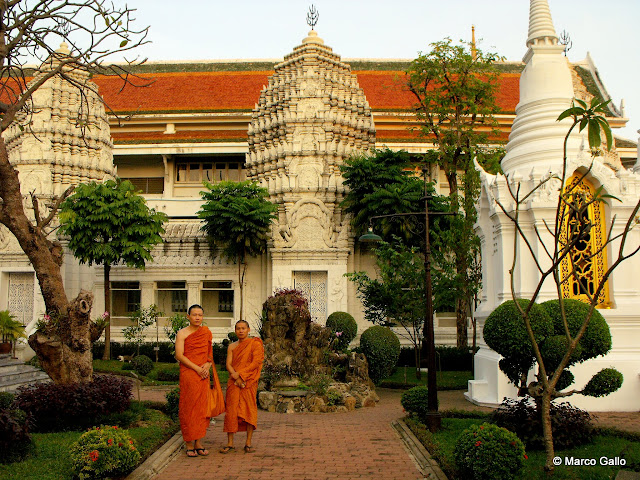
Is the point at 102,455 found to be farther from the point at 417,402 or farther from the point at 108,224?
the point at 108,224

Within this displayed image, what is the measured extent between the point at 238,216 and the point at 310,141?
13.3ft

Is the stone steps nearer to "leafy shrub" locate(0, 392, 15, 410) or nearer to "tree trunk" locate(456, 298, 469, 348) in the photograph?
"leafy shrub" locate(0, 392, 15, 410)

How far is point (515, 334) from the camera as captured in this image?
8.62 m

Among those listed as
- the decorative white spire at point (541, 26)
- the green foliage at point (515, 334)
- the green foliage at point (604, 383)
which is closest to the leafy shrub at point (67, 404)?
the green foliage at point (515, 334)

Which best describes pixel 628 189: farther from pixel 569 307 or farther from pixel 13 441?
pixel 13 441

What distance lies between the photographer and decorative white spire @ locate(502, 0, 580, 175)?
13.1 meters

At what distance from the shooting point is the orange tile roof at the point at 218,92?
32.1 m

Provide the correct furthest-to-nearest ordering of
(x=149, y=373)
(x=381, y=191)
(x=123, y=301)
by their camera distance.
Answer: (x=123, y=301) < (x=381, y=191) < (x=149, y=373)

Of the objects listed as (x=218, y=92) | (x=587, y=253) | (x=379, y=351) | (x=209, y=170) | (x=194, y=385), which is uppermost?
(x=218, y=92)

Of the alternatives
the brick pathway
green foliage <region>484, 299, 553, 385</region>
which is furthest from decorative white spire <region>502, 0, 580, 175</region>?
the brick pathway

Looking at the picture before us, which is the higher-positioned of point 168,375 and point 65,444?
point 65,444

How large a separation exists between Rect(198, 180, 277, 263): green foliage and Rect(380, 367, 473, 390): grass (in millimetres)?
6392

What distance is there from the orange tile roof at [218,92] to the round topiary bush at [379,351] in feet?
55.8

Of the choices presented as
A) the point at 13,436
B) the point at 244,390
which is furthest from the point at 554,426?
the point at 13,436
